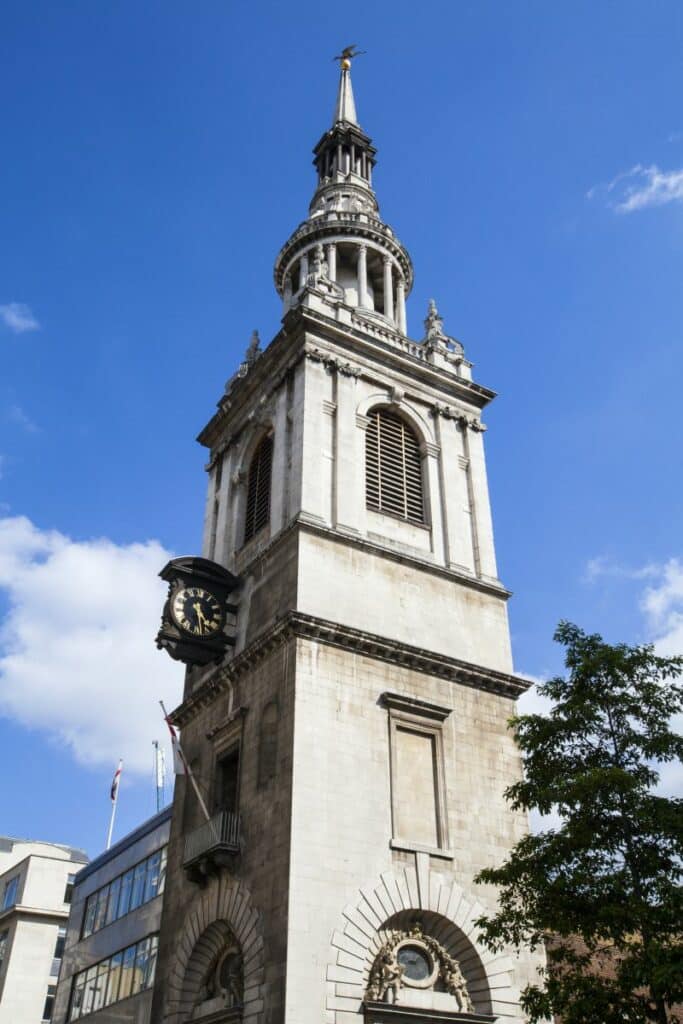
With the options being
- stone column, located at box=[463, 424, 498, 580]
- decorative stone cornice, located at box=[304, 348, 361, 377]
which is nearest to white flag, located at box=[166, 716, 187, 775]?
stone column, located at box=[463, 424, 498, 580]

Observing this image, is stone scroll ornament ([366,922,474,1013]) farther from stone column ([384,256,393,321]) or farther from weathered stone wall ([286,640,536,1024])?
stone column ([384,256,393,321])

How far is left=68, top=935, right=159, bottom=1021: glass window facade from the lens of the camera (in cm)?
3766

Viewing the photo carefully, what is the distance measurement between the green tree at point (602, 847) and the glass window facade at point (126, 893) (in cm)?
2148

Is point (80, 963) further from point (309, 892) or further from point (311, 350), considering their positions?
point (311, 350)

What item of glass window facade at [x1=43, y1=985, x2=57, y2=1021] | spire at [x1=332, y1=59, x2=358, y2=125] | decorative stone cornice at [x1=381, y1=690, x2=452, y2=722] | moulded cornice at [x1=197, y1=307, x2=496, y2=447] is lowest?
decorative stone cornice at [x1=381, y1=690, x2=452, y2=722]

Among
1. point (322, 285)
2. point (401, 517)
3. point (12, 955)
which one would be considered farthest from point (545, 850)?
point (12, 955)

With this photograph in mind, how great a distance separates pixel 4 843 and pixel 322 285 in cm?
7287

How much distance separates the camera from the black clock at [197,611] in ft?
103

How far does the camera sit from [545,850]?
19.9 meters

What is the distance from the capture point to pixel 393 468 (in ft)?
115

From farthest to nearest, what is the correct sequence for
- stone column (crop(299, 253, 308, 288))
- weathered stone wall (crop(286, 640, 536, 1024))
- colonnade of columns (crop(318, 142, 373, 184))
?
colonnade of columns (crop(318, 142, 373, 184)) → stone column (crop(299, 253, 308, 288)) → weathered stone wall (crop(286, 640, 536, 1024))

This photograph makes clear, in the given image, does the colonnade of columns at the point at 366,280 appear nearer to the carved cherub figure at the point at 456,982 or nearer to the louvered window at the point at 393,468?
the louvered window at the point at 393,468

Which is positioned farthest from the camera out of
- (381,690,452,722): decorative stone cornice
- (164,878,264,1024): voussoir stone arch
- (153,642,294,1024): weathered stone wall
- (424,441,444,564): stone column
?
(424,441,444,564): stone column

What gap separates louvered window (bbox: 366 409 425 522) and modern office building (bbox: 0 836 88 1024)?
5430 centimetres
